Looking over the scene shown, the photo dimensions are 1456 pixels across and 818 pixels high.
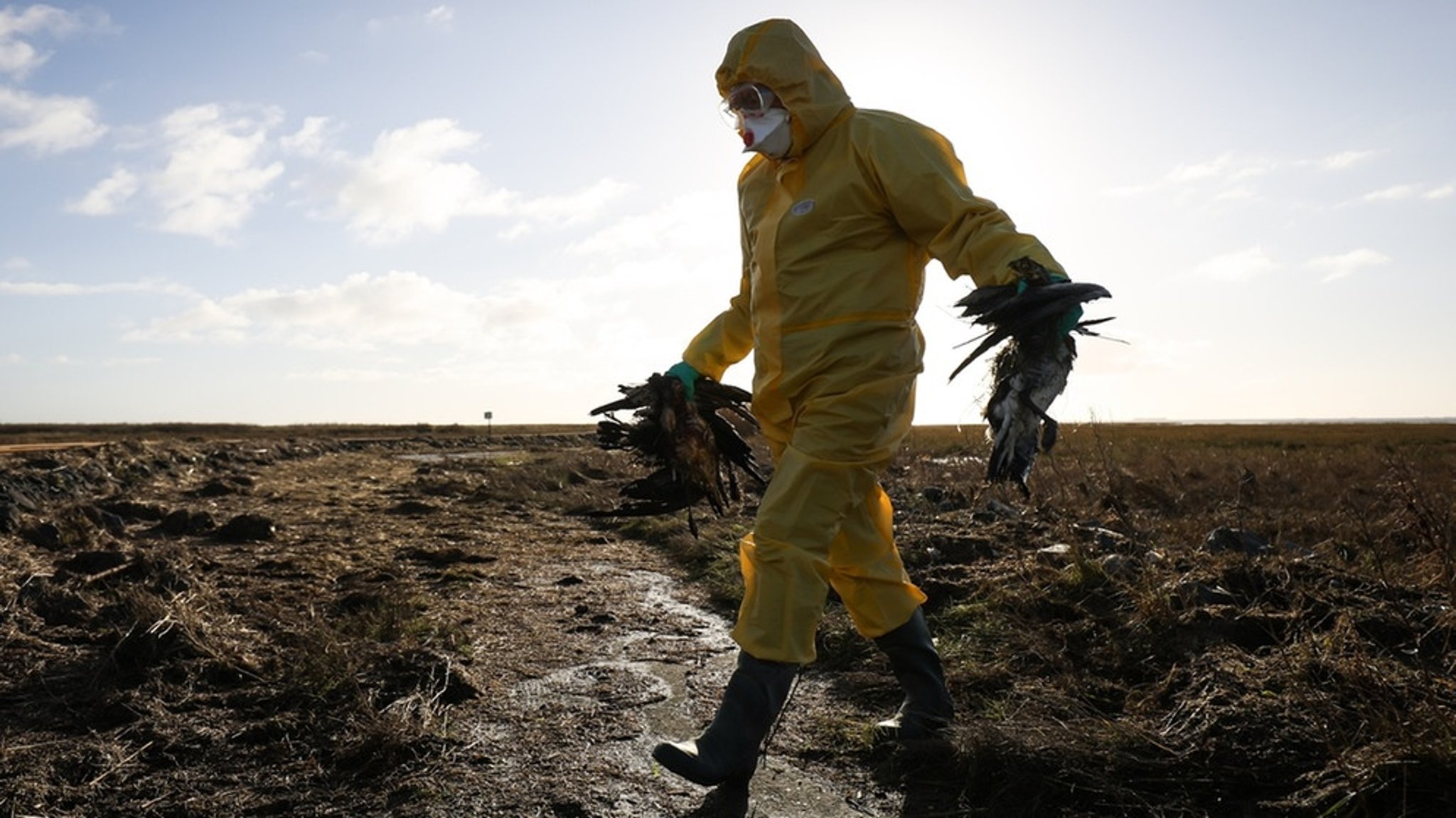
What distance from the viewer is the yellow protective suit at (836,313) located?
2598mm

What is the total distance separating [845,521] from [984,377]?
0.64 meters

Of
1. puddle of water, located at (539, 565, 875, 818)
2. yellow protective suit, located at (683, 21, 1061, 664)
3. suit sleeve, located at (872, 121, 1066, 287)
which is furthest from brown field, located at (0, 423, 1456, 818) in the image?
suit sleeve, located at (872, 121, 1066, 287)

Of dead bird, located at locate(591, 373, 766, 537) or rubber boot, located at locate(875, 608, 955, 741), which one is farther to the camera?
dead bird, located at locate(591, 373, 766, 537)

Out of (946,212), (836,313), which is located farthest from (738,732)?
(946,212)

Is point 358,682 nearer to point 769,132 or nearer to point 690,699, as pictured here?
point 690,699

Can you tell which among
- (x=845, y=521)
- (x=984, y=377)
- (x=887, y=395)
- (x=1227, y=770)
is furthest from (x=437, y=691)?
(x=1227, y=770)

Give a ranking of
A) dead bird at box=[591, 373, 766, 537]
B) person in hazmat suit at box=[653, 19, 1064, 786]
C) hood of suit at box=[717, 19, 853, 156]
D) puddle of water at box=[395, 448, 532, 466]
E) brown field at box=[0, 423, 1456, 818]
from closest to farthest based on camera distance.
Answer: brown field at box=[0, 423, 1456, 818], person in hazmat suit at box=[653, 19, 1064, 786], hood of suit at box=[717, 19, 853, 156], dead bird at box=[591, 373, 766, 537], puddle of water at box=[395, 448, 532, 466]

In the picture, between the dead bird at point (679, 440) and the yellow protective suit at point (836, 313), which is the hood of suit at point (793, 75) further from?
the dead bird at point (679, 440)

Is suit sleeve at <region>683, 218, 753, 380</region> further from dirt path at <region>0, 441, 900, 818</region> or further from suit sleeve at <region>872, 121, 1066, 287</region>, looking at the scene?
dirt path at <region>0, 441, 900, 818</region>

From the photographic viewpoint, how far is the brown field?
→ 2443 millimetres

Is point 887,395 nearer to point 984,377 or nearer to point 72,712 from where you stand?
point 984,377

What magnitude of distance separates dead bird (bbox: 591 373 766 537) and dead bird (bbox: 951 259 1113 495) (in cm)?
106

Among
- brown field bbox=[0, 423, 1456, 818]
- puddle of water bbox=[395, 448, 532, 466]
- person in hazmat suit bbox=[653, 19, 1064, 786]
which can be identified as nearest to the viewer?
brown field bbox=[0, 423, 1456, 818]

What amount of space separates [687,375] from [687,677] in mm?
A: 1332
